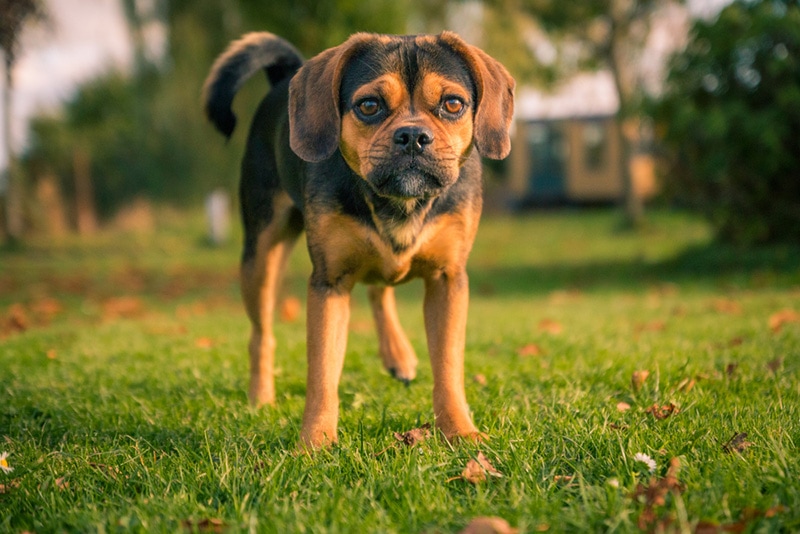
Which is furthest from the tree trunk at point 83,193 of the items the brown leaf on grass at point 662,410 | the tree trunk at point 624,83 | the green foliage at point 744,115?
the brown leaf on grass at point 662,410

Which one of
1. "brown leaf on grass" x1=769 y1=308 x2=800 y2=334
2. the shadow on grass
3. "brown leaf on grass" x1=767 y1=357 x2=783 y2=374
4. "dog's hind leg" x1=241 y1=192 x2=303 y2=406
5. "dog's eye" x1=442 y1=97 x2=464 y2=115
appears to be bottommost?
the shadow on grass

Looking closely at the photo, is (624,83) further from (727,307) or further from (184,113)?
(184,113)

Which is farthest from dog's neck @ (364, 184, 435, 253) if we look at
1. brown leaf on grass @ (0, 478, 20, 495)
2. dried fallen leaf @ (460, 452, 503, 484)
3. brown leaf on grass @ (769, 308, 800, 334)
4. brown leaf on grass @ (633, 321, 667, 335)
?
brown leaf on grass @ (769, 308, 800, 334)

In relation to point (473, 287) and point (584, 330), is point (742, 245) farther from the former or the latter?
point (584, 330)

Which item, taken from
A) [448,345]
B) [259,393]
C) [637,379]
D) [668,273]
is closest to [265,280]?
[259,393]

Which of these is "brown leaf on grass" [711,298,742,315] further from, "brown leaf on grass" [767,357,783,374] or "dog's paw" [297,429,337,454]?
"dog's paw" [297,429,337,454]

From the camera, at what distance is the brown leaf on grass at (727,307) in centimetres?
782

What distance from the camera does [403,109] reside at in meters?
3.35

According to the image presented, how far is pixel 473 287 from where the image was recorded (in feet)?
45.2

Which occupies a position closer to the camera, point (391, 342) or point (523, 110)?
point (391, 342)

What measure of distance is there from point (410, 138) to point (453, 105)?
15.1 inches

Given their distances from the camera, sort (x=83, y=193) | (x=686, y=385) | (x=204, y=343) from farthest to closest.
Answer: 1. (x=83, y=193)
2. (x=204, y=343)
3. (x=686, y=385)

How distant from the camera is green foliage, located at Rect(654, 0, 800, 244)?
1099 cm

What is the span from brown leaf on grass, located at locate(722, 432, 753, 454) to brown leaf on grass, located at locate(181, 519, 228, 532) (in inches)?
75.3
